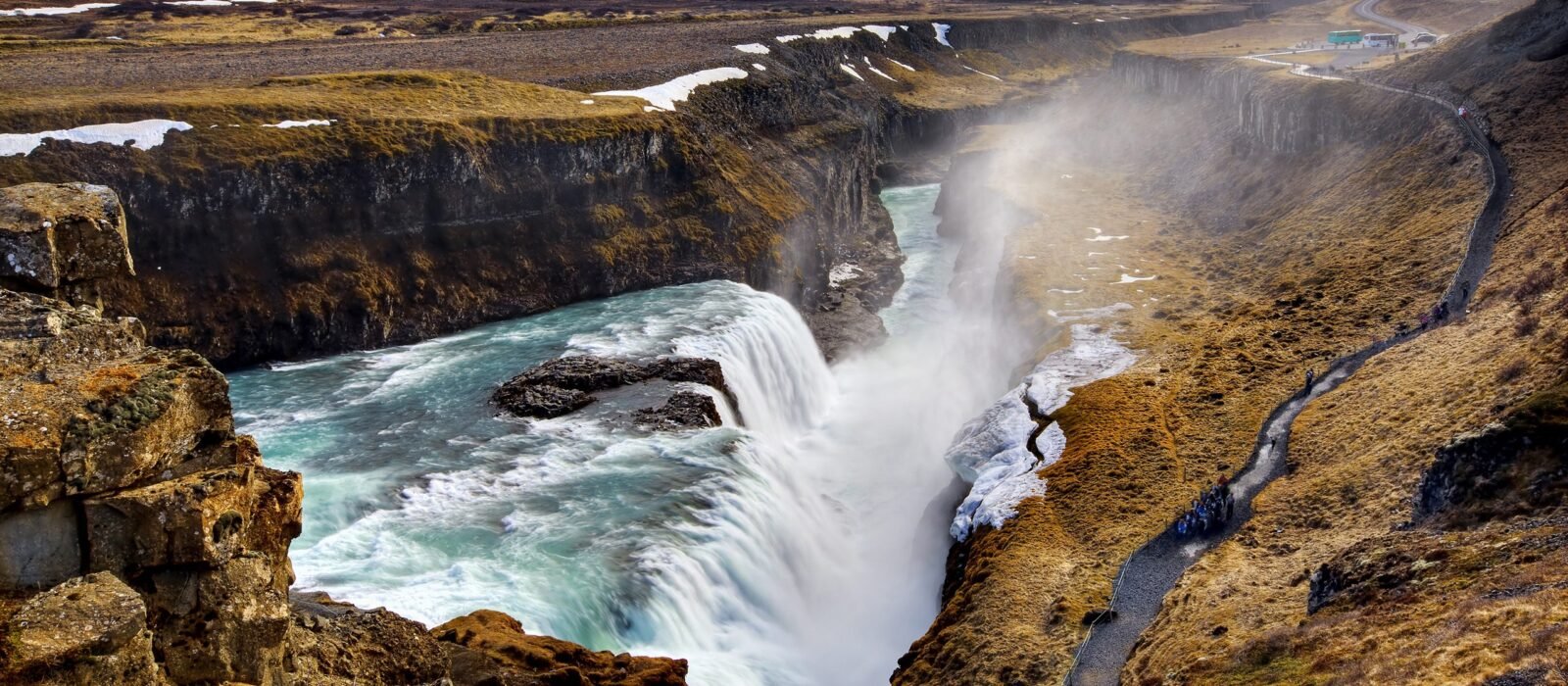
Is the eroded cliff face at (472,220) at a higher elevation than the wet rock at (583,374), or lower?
higher

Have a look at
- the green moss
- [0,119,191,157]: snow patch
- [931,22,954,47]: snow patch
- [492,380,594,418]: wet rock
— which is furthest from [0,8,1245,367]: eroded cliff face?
[931,22,954,47]: snow patch

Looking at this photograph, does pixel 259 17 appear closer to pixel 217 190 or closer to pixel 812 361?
pixel 217 190

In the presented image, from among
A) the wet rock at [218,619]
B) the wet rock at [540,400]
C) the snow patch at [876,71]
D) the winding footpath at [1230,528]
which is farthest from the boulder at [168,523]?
the snow patch at [876,71]

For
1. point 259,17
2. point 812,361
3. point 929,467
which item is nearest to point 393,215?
point 812,361

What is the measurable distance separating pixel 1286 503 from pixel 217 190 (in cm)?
4254

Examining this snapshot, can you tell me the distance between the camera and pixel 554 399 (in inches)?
1737

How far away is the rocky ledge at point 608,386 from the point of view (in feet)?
142

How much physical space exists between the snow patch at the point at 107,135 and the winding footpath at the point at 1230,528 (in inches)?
1675

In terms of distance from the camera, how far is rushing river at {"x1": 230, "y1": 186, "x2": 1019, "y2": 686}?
103ft

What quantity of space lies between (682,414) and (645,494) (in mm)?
6347

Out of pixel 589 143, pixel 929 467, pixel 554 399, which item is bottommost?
pixel 929 467

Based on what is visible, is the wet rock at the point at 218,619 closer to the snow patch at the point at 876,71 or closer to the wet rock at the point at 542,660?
the wet rock at the point at 542,660

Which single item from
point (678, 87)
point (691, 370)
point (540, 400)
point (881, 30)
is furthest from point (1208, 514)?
point (881, 30)

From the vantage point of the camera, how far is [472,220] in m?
56.8
